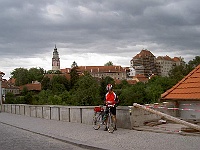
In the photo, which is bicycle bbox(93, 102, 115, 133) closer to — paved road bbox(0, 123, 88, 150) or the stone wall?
the stone wall

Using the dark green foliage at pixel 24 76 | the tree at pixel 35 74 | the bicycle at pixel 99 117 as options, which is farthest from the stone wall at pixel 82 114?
the tree at pixel 35 74

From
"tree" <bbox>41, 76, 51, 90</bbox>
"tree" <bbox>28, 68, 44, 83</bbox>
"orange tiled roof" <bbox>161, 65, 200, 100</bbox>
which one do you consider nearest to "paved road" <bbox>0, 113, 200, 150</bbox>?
"orange tiled roof" <bbox>161, 65, 200, 100</bbox>

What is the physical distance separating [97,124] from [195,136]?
4.98 m

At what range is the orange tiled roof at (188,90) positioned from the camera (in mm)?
15577

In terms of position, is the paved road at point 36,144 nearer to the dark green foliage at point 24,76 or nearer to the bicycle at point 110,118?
the bicycle at point 110,118

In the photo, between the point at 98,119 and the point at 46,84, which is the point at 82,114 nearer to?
the point at 98,119

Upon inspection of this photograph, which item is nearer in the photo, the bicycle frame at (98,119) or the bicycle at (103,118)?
the bicycle at (103,118)

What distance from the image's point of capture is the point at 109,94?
13.6 meters

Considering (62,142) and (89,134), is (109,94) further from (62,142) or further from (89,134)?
(62,142)

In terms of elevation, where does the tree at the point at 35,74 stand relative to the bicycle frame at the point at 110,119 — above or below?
above

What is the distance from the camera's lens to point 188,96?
15.7 metres

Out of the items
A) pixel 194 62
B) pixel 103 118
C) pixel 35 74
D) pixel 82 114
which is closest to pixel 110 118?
pixel 103 118

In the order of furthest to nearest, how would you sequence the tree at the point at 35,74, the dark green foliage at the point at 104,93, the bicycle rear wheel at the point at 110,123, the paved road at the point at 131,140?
the tree at the point at 35,74 → the dark green foliage at the point at 104,93 → the bicycle rear wheel at the point at 110,123 → the paved road at the point at 131,140

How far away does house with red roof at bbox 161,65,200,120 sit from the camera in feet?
51.1
